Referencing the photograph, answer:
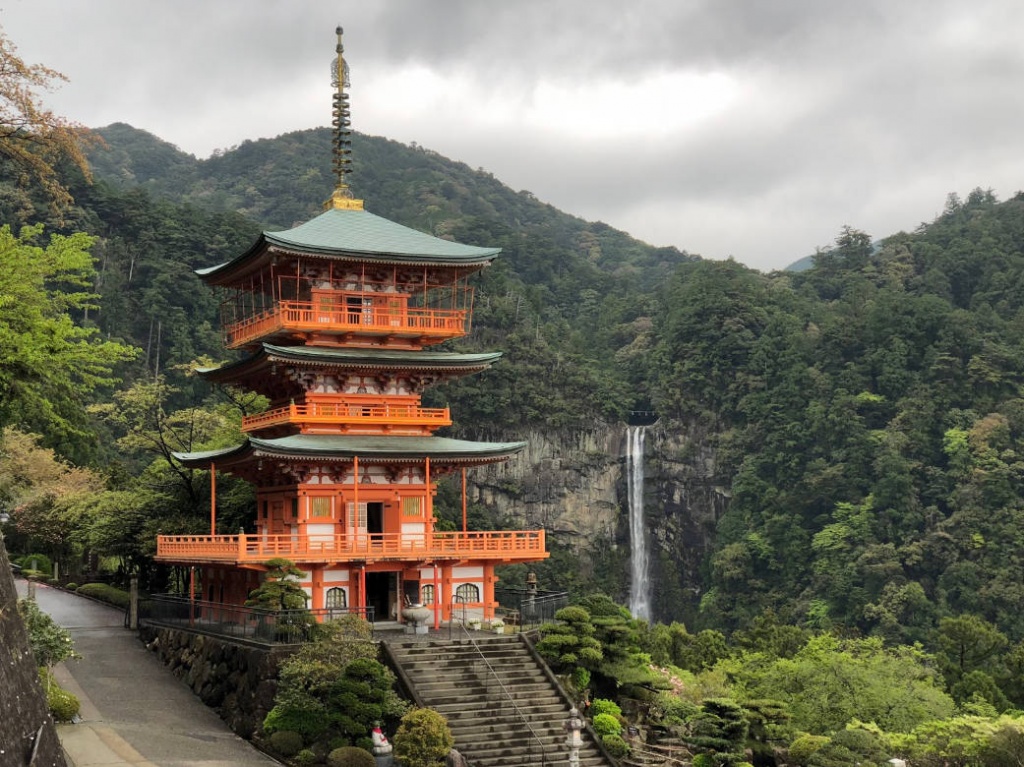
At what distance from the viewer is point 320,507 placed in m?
32.9

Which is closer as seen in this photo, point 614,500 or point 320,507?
point 320,507

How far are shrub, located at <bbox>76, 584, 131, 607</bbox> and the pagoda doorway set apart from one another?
11315 millimetres

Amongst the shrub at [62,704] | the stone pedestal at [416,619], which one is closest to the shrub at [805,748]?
the stone pedestal at [416,619]

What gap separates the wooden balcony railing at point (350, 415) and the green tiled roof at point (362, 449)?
0.41 meters

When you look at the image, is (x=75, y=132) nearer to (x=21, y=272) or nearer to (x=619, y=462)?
(x=21, y=272)

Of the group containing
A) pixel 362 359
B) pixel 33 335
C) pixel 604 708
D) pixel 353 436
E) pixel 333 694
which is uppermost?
pixel 33 335

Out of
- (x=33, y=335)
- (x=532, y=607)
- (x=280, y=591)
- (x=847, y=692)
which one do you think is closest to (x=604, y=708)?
(x=532, y=607)

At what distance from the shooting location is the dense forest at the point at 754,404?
4941 centimetres

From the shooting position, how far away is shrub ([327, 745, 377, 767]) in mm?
24172

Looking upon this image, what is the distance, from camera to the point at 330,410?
111 feet

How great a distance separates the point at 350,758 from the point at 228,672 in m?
5.88

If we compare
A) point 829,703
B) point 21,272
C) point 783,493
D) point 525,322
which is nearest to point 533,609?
point 829,703

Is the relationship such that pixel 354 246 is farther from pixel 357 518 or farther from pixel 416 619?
pixel 416 619

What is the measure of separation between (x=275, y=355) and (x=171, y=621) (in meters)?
7.88
